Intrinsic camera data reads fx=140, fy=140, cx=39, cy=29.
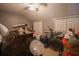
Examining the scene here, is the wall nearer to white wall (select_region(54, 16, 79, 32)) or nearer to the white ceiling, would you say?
the white ceiling

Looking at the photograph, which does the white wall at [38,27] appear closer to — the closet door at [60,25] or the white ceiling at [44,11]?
the white ceiling at [44,11]

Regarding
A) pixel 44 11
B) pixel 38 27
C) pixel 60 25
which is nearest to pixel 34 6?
pixel 44 11

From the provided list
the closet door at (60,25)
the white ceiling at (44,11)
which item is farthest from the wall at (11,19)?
the closet door at (60,25)

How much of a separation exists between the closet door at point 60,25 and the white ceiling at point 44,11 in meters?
0.06

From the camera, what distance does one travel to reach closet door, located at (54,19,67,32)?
57.2 inches

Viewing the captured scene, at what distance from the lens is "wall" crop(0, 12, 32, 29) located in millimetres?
1448

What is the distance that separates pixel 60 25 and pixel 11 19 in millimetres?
515

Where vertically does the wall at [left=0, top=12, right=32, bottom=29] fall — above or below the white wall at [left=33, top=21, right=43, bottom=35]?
above

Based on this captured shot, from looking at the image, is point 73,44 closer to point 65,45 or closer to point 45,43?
point 65,45

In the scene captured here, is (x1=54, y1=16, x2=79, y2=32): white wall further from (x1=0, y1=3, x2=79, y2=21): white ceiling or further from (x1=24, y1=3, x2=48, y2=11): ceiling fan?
(x1=24, y1=3, x2=48, y2=11): ceiling fan

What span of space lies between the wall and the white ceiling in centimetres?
4

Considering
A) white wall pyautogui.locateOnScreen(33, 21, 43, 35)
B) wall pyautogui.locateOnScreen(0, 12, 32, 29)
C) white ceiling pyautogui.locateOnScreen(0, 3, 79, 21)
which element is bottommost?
white wall pyautogui.locateOnScreen(33, 21, 43, 35)

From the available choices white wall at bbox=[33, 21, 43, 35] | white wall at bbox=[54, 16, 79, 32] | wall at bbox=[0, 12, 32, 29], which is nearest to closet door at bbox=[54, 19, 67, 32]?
white wall at bbox=[54, 16, 79, 32]

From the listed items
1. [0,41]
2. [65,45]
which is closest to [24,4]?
[0,41]
